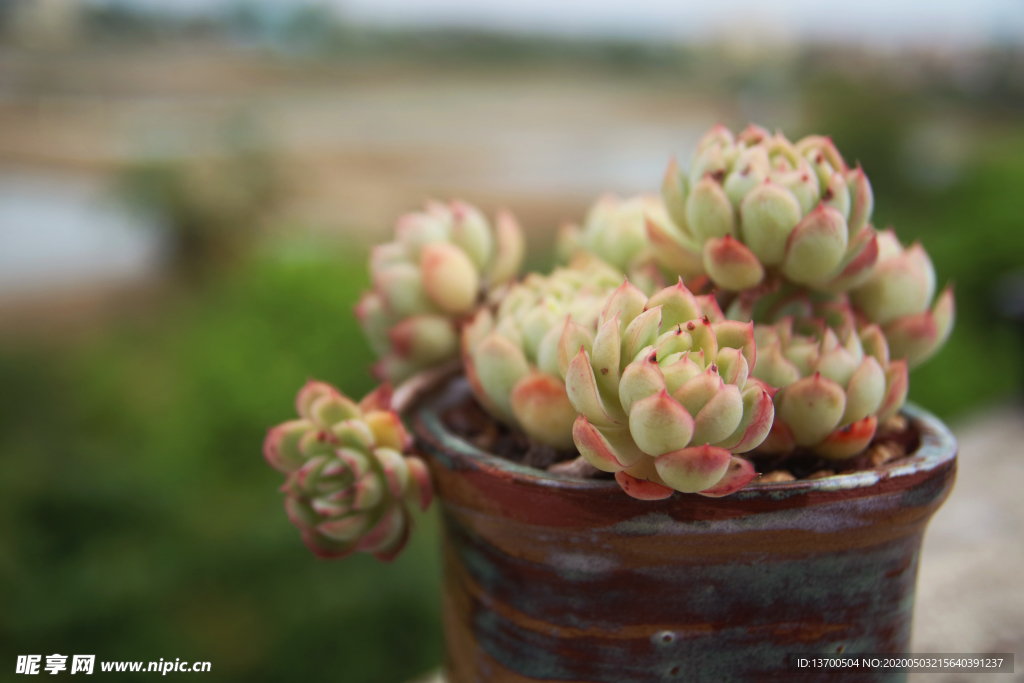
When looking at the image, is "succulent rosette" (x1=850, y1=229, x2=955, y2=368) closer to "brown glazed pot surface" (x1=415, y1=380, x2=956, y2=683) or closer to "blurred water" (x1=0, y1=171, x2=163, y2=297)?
"brown glazed pot surface" (x1=415, y1=380, x2=956, y2=683)

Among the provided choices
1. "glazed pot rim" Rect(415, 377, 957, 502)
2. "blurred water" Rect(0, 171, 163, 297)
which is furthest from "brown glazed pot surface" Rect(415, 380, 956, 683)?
"blurred water" Rect(0, 171, 163, 297)

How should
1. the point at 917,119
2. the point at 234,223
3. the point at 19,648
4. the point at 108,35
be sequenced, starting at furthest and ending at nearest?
the point at 108,35 → the point at 234,223 → the point at 917,119 → the point at 19,648

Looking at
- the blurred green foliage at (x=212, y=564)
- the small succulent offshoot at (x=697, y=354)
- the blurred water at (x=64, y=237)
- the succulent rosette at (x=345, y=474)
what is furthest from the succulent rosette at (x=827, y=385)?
the blurred water at (x=64, y=237)

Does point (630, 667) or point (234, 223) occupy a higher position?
point (630, 667)

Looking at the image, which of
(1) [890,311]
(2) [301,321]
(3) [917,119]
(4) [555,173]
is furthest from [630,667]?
(4) [555,173]

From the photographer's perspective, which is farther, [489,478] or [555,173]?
[555,173]

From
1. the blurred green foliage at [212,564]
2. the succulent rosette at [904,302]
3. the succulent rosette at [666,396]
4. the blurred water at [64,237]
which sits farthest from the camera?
the blurred water at [64,237]

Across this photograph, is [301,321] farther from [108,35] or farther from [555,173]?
[555,173]

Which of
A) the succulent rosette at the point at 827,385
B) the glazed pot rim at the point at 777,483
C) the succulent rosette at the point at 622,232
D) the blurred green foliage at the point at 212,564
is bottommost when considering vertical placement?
the blurred green foliage at the point at 212,564

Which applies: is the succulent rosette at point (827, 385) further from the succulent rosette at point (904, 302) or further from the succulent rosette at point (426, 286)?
the succulent rosette at point (426, 286)
